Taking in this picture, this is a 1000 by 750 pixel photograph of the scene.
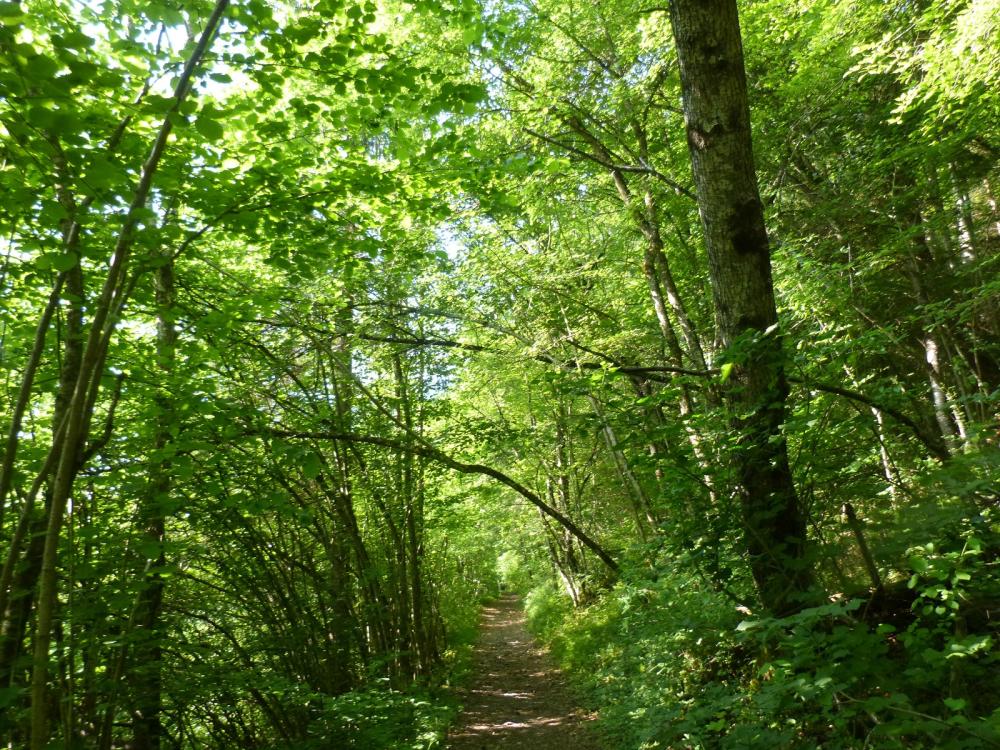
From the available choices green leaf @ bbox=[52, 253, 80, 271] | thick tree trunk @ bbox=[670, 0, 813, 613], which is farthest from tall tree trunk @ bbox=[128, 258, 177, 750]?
thick tree trunk @ bbox=[670, 0, 813, 613]

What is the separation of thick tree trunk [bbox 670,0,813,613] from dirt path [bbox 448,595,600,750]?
509 cm

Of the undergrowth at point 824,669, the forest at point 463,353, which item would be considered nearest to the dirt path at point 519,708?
the forest at point 463,353

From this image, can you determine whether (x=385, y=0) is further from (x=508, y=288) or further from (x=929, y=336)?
(x=929, y=336)

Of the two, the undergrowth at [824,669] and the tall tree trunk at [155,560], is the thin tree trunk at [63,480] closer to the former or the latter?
the tall tree trunk at [155,560]

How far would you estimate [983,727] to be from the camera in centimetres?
196

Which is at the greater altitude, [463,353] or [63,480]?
[463,353]

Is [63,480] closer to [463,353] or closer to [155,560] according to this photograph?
[155,560]

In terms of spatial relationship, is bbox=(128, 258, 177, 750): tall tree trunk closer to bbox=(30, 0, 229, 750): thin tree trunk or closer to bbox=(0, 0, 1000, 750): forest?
bbox=(0, 0, 1000, 750): forest

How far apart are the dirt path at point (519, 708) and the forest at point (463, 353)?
0.41 meters

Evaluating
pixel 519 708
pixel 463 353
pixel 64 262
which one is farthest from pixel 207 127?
pixel 519 708

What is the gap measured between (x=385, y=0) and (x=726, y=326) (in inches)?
200

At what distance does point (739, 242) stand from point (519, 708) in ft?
27.8

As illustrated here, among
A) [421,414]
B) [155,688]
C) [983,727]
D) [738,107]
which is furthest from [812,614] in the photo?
[421,414]

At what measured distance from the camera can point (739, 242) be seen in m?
2.91
